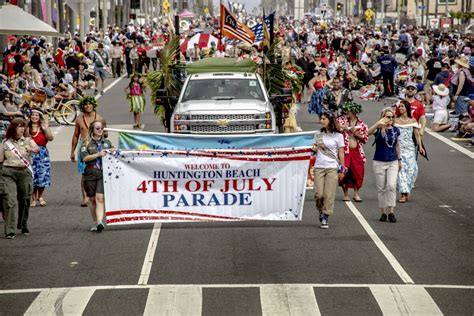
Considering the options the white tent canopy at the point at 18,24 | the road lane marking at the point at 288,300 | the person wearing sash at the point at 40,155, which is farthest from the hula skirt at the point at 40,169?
the road lane marking at the point at 288,300

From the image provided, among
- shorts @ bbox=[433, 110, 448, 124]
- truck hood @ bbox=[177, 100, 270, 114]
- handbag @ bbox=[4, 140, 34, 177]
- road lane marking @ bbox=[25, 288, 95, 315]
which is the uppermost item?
handbag @ bbox=[4, 140, 34, 177]

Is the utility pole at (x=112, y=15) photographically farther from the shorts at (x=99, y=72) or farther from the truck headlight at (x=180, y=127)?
the truck headlight at (x=180, y=127)

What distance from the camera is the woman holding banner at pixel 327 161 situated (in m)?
16.6

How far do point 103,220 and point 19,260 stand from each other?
2694 millimetres

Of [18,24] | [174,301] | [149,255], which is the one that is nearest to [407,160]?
[149,255]

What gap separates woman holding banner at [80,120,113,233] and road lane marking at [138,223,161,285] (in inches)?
31.7

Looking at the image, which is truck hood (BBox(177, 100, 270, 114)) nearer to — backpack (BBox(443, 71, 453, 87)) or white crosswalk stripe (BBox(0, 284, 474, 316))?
white crosswalk stripe (BBox(0, 284, 474, 316))

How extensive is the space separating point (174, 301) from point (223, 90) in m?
12.1

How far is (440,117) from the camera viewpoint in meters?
32.0

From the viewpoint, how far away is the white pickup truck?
23048mm

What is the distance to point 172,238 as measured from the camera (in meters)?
16.3

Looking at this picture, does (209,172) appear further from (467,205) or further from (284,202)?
(467,205)

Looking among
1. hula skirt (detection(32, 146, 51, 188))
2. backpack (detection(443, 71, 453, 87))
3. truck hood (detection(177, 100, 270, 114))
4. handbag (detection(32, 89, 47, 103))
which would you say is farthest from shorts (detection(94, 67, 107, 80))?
hula skirt (detection(32, 146, 51, 188))

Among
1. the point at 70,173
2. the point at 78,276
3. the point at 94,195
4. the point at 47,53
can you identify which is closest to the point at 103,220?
the point at 94,195
